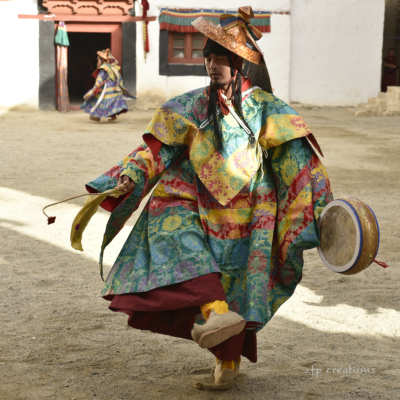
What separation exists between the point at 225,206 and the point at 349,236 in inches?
19.3

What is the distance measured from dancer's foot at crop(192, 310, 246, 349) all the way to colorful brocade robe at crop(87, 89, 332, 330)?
213mm

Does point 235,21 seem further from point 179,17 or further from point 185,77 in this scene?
point 185,77

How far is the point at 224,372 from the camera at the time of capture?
2445mm

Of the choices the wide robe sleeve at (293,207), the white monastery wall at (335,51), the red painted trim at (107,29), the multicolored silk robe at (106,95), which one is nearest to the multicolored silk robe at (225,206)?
the wide robe sleeve at (293,207)

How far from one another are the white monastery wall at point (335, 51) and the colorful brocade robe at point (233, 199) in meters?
13.9

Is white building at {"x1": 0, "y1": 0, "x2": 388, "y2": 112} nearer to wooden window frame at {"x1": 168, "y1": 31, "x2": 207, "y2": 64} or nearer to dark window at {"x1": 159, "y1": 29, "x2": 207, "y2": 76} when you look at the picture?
dark window at {"x1": 159, "y1": 29, "x2": 207, "y2": 76}

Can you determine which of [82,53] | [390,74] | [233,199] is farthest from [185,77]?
[233,199]

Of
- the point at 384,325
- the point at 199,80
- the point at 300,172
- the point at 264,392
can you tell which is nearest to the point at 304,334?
the point at 384,325

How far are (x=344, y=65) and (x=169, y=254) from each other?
14.8 m

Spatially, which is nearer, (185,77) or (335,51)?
(185,77)

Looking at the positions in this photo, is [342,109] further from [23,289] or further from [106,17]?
[23,289]

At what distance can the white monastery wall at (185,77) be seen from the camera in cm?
1501

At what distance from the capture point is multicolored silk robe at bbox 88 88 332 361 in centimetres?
229

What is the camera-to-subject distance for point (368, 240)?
6.97ft
